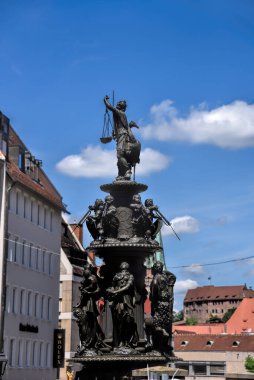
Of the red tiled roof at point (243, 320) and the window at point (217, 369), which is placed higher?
the red tiled roof at point (243, 320)

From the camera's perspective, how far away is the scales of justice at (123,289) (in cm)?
2009

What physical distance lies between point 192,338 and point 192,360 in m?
4.10

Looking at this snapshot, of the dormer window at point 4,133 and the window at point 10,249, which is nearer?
the window at point 10,249

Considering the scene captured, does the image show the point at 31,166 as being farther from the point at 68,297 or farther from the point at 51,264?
the point at 68,297

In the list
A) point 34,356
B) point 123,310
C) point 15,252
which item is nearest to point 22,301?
point 15,252

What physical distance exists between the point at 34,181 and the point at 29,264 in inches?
273

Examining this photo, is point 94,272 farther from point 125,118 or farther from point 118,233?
point 125,118

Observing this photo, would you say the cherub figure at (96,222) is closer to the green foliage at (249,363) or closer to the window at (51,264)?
the window at (51,264)

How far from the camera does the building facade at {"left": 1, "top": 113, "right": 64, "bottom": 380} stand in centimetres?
5547

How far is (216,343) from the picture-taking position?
366ft

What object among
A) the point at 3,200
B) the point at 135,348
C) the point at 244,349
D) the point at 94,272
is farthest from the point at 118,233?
the point at 244,349

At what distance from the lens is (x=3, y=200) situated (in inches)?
2146

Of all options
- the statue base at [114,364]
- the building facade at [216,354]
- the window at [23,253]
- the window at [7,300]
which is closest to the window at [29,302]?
the window at [23,253]

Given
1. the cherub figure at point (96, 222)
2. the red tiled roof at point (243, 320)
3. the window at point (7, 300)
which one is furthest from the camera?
the red tiled roof at point (243, 320)
